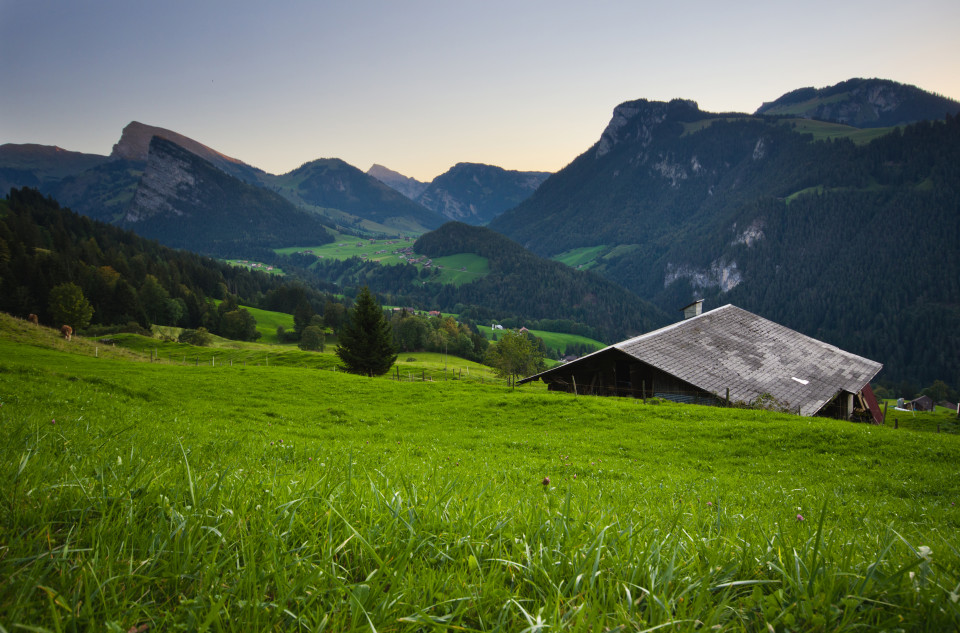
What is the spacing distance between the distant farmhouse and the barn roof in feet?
0.21

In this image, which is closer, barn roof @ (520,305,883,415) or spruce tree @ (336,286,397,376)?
barn roof @ (520,305,883,415)

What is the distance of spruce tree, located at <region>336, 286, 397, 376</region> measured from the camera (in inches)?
2224

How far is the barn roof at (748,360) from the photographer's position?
97.5 ft

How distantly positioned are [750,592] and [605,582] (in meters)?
0.48

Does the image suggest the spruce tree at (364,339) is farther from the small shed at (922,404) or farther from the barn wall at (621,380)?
the small shed at (922,404)

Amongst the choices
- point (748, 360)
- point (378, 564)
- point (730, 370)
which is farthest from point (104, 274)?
point (378, 564)

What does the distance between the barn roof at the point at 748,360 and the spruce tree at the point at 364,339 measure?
2725cm

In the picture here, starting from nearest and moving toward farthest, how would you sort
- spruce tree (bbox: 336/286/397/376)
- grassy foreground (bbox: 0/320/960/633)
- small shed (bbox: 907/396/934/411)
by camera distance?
grassy foreground (bbox: 0/320/960/633) → spruce tree (bbox: 336/286/397/376) → small shed (bbox: 907/396/934/411)

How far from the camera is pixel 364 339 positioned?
2239 inches

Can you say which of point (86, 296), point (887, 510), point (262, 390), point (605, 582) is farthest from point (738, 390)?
point (86, 296)

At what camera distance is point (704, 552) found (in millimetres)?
1790

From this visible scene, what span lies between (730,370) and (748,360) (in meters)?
3.02

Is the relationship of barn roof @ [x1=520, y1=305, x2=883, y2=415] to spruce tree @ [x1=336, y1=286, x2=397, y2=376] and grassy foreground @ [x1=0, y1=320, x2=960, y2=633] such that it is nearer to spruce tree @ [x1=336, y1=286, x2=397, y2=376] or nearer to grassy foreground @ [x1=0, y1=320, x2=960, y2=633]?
spruce tree @ [x1=336, y1=286, x2=397, y2=376]

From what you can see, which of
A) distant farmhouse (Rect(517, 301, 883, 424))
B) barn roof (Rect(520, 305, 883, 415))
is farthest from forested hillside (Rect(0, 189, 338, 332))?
barn roof (Rect(520, 305, 883, 415))
